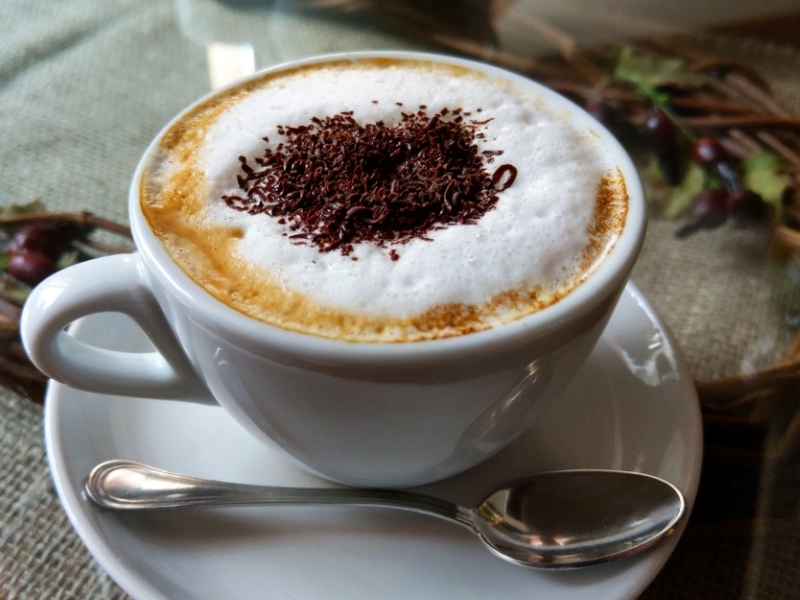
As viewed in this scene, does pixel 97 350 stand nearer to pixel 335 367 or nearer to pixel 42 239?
pixel 335 367

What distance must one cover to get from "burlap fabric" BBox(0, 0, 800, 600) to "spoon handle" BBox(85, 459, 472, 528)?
5.2 inches

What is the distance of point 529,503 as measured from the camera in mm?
774

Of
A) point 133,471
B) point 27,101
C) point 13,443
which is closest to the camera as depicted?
point 133,471

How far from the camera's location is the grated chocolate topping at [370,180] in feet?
2.36

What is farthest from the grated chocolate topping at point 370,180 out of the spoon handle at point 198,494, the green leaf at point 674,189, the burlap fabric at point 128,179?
the green leaf at point 674,189

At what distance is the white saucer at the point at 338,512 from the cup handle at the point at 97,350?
91 mm

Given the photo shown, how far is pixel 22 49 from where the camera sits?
1.57m

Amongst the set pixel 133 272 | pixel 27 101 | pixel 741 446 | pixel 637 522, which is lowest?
pixel 741 446

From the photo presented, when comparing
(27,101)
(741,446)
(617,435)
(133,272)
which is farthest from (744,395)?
(27,101)

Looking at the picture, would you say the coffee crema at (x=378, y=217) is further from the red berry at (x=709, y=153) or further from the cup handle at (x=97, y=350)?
the red berry at (x=709, y=153)

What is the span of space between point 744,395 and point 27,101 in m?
1.51

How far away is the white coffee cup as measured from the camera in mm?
589

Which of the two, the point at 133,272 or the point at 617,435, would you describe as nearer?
the point at 133,272

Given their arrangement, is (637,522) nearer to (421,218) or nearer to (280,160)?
(421,218)
